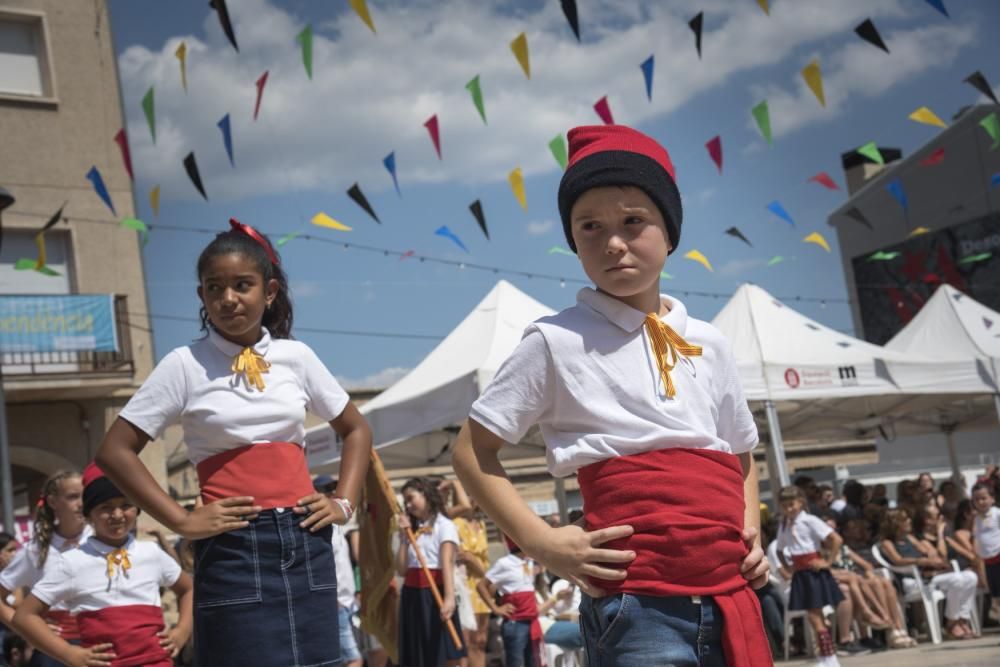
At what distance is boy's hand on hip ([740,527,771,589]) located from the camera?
2.26m

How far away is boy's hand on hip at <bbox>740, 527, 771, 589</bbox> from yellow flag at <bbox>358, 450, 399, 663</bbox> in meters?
2.32

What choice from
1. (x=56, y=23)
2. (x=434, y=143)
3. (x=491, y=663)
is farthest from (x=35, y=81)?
(x=491, y=663)

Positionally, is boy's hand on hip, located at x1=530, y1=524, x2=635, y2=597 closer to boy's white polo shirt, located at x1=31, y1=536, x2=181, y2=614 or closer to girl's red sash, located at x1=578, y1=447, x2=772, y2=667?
girl's red sash, located at x1=578, y1=447, x2=772, y2=667

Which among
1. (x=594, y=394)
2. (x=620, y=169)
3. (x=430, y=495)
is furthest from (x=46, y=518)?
(x=430, y=495)

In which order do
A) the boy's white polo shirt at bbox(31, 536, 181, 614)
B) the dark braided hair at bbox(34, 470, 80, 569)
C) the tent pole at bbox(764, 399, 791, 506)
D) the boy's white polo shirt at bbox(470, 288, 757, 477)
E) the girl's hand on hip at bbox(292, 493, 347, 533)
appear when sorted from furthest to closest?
the tent pole at bbox(764, 399, 791, 506) → the dark braided hair at bbox(34, 470, 80, 569) → the boy's white polo shirt at bbox(31, 536, 181, 614) → the girl's hand on hip at bbox(292, 493, 347, 533) → the boy's white polo shirt at bbox(470, 288, 757, 477)

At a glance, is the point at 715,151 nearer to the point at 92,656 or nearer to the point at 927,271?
the point at 92,656

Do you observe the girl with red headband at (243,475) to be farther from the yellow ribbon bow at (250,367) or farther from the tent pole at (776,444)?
the tent pole at (776,444)

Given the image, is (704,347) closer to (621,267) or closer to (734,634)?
(621,267)

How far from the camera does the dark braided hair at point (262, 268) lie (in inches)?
135

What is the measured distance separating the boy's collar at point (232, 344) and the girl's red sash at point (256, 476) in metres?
0.29

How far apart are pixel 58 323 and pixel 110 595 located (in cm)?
1556

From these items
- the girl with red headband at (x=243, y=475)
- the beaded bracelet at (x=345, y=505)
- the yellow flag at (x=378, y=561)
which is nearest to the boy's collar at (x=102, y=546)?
the yellow flag at (x=378, y=561)

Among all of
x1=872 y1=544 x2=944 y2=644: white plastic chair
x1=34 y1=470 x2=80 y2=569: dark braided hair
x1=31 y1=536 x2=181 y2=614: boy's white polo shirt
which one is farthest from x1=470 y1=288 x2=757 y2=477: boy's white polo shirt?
x1=872 y1=544 x2=944 y2=644: white plastic chair

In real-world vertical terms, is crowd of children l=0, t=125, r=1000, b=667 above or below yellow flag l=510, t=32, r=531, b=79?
below
